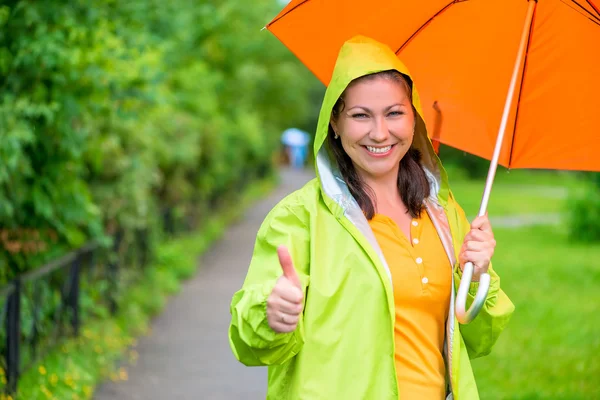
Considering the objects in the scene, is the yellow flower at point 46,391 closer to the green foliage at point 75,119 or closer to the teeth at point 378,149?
the green foliage at point 75,119

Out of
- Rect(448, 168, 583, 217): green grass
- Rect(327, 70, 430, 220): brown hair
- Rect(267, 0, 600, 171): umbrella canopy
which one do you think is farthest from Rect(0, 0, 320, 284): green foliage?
Rect(448, 168, 583, 217): green grass

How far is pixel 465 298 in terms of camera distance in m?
2.59

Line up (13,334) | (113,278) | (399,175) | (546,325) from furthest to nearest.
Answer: (546,325) < (113,278) < (13,334) < (399,175)

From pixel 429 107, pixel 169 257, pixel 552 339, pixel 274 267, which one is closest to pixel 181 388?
pixel 552 339

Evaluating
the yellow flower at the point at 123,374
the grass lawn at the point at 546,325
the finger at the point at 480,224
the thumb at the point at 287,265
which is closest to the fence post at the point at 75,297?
the yellow flower at the point at 123,374

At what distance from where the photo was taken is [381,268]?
2.62 m

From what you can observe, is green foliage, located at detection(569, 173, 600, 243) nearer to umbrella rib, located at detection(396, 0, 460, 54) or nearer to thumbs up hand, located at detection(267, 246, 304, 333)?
umbrella rib, located at detection(396, 0, 460, 54)

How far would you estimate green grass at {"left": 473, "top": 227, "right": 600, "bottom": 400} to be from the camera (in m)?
7.05

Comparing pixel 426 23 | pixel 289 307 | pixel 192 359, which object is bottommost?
pixel 192 359

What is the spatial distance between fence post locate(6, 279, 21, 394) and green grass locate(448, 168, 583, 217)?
12.1 meters

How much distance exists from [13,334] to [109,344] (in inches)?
81.8

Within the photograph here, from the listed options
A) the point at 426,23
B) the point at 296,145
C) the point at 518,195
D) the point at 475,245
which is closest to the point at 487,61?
the point at 426,23

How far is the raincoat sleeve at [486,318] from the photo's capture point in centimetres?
282

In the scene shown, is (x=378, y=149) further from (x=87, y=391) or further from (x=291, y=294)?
(x=87, y=391)
